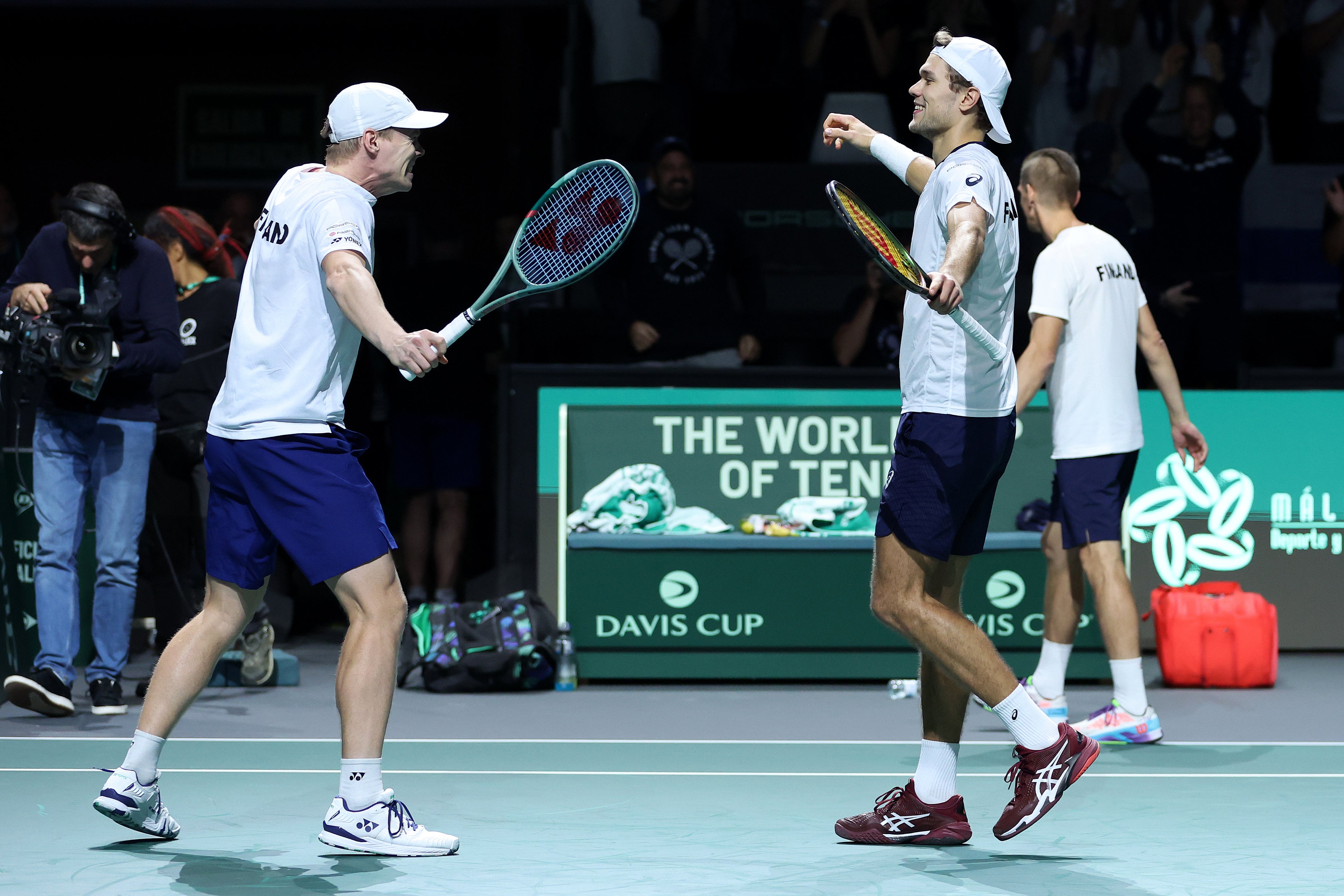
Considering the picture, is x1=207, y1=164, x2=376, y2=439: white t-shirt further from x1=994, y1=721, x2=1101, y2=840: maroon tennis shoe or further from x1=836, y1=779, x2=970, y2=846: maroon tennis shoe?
x1=994, y1=721, x2=1101, y2=840: maroon tennis shoe

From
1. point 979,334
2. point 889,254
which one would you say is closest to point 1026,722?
point 979,334

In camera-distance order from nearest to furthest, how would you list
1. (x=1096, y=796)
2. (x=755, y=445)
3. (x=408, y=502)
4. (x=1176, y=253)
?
(x=1096, y=796)
(x=755, y=445)
(x=408, y=502)
(x=1176, y=253)

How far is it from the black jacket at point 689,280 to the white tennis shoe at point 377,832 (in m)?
5.17

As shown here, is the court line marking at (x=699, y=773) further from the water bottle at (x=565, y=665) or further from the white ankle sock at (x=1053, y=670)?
the water bottle at (x=565, y=665)

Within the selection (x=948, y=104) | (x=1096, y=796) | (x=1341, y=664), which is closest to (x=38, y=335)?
(x=948, y=104)

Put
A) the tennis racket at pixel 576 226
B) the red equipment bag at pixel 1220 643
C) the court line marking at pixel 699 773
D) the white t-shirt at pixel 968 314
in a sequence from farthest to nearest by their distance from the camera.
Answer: the red equipment bag at pixel 1220 643 < the court line marking at pixel 699 773 < the tennis racket at pixel 576 226 < the white t-shirt at pixel 968 314

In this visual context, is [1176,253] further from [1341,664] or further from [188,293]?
[188,293]

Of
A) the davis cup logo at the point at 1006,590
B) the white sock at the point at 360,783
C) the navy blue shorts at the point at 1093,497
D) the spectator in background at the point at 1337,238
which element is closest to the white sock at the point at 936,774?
the white sock at the point at 360,783

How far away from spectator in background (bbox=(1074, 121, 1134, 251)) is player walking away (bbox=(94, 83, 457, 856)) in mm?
5741

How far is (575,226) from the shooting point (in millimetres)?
5145

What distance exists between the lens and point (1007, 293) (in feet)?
14.9

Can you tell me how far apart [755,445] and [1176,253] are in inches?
131

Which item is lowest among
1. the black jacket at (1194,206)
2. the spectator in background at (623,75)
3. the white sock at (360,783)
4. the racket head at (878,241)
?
the white sock at (360,783)

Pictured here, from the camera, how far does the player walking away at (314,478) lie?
4.27 m
